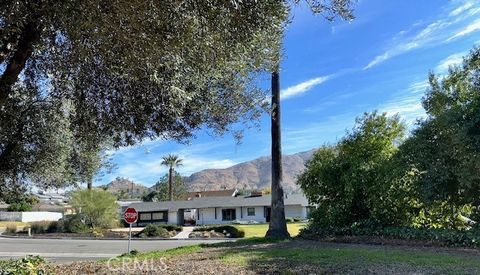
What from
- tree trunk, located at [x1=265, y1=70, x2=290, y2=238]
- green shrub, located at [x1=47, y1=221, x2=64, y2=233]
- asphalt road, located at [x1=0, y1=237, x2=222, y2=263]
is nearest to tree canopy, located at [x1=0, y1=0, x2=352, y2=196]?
tree trunk, located at [x1=265, y1=70, x2=290, y2=238]

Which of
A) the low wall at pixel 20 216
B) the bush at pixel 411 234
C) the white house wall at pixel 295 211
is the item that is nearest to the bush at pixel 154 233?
the bush at pixel 411 234

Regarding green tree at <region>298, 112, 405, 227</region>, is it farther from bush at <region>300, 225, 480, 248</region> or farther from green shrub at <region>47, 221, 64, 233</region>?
green shrub at <region>47, 221, 64, 233</region>

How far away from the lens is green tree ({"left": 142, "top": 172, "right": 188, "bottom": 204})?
10038 centimetres

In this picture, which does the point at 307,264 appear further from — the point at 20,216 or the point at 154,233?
the point at 20,216

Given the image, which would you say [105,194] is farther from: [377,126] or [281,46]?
[281,46]

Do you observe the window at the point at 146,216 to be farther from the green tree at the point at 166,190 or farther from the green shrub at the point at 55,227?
the green tree at the point at 166,190

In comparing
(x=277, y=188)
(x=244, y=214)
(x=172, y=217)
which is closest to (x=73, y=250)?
(x=277, y=188)

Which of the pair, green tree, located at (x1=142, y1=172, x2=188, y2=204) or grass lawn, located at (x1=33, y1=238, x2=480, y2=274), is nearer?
grass lawn, located at (x1=33, y1=238, x2=480, y2=274)

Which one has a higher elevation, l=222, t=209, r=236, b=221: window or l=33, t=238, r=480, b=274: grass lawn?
l=222, t=209, r=236, b=221: window

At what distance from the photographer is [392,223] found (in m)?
20.1

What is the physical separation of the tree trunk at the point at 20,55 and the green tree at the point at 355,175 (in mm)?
16023

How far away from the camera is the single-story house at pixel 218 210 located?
6794 cm

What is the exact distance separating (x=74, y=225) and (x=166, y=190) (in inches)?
2306

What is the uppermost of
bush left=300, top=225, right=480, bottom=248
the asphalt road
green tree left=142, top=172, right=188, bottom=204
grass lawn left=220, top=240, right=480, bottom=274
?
green tree left=142, top=172, right=188, bottom=204
